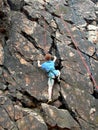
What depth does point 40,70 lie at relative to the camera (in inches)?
653

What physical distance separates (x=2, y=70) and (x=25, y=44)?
2.31 meters

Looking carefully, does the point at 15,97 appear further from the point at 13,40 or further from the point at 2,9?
the point at 2,9

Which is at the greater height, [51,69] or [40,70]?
[51,69]

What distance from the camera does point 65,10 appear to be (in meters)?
21.8

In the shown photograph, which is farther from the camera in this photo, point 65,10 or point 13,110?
point 65,10

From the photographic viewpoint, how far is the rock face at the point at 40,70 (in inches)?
579

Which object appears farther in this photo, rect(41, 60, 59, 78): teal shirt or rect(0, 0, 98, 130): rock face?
rect(41, 60, 59, 78): teal shirt

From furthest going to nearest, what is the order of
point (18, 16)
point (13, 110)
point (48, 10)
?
point (48, 10) → point (18, 16) → point (13, 110)

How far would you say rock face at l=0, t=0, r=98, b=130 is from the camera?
14.7 meters

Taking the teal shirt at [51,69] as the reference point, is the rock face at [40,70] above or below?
below

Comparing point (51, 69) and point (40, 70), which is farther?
point (40, 70)

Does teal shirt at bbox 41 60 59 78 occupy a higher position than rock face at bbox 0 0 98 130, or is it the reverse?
teal shirt at bbox 41 60 59 78

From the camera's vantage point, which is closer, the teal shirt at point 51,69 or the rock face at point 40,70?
the rock face at point 40,70

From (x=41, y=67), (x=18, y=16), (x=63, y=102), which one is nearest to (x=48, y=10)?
(x=18, y=16)
